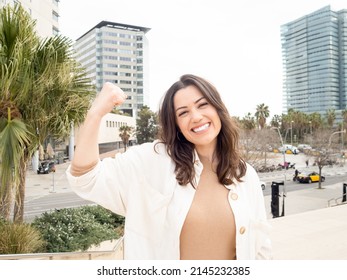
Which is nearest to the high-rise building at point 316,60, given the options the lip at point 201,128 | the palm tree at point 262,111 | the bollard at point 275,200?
the palm tree at point 262,111

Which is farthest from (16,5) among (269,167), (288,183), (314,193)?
(269,167)

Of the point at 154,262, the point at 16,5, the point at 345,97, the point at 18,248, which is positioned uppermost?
the point at 345,97

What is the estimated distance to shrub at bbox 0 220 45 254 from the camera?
12.3 ft

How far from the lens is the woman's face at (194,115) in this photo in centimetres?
104

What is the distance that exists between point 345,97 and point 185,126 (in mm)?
60405

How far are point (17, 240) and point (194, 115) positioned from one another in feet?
12.0

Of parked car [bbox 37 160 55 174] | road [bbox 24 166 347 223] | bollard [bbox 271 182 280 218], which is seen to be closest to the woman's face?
bollard [bbox 271 182 280 218]

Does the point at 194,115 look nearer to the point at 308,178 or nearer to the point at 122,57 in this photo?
the point at 308,178

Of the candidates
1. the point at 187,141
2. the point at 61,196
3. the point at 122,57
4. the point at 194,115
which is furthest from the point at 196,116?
the point at 122,57

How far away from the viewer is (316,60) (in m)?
52.0

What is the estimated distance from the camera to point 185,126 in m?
1.04

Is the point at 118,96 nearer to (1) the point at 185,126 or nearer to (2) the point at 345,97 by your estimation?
(1) the point at 185,126

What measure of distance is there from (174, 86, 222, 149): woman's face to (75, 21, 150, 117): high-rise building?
6201cm

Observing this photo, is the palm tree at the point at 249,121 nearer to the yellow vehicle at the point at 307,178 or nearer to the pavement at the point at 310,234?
the yellow vehicle at the point at 307,178
